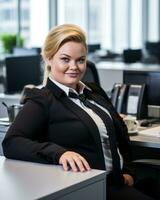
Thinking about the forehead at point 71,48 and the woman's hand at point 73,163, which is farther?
the forehead at point 71,48

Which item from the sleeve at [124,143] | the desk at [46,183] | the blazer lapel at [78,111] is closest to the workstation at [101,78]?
the desk at [46,183]

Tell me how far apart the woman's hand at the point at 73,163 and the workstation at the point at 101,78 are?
4 centimetres

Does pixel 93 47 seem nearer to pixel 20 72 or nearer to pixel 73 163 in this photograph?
pixel 20 72

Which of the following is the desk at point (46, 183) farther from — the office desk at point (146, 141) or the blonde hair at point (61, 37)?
the office desk at point (146, 141)

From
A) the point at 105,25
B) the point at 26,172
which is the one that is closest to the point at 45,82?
the point at 26,172

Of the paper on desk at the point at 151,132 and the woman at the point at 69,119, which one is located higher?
the woman at the point at 69,119

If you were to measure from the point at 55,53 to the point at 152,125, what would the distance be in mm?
1178

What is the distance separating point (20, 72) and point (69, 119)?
268 centimetres

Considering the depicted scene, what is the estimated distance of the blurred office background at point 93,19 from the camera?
30.5ft

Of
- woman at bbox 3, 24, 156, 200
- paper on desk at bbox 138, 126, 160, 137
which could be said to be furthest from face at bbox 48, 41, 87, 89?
paper on desk at bbox 138, 126, 160, 137

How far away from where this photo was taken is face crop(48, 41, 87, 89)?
99.4 inches

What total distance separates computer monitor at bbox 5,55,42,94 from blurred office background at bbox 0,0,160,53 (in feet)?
8.57

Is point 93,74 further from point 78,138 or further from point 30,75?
point 78,138

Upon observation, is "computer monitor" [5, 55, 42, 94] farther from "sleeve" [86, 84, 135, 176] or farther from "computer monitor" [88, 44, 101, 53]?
"computer monitor" [88, 44, 101, 53]
